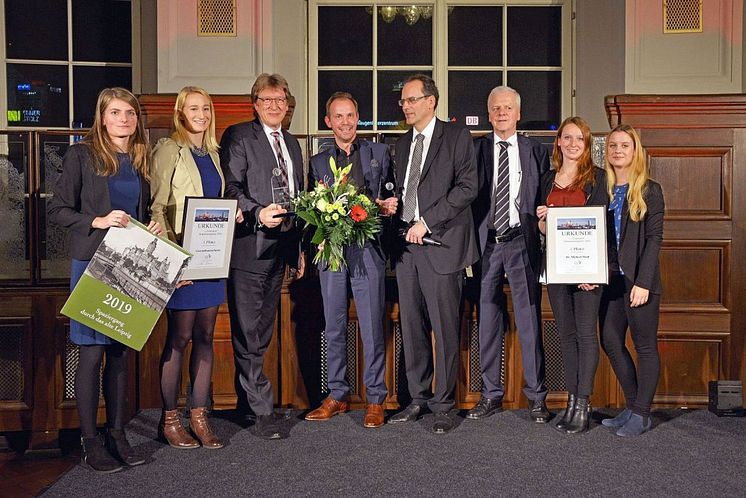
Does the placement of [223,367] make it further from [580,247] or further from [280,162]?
[580,247]

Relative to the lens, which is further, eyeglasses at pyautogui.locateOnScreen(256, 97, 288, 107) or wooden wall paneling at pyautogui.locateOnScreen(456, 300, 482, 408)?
wooden wall paneling at pyautogui.locateOnScreen(456, 300, 482, 408)

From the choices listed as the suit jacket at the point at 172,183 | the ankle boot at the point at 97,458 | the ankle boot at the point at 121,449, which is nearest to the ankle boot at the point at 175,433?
the ankle boot at the point at 121,449

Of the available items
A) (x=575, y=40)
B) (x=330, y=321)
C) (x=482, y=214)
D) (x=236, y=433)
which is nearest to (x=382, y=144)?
(x=482, y=214)

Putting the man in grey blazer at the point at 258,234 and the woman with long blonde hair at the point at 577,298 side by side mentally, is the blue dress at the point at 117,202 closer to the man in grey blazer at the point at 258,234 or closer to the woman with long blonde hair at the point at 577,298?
the man in grey blazer at the point at 258,234

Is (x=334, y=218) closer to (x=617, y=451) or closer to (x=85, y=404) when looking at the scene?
(x=85, y=404)

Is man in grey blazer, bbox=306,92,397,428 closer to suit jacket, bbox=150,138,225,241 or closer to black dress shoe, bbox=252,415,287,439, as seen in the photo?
black dress shoe, bbox=252,415,287,439

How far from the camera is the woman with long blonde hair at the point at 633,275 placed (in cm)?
375

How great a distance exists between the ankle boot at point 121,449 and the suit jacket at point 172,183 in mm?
844

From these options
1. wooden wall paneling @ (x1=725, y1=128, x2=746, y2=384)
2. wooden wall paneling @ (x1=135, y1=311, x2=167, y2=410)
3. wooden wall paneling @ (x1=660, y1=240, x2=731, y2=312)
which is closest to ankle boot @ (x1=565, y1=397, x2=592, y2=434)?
wooden wall paneling @ (x1=660, y1=240, x2=731, y2=312)

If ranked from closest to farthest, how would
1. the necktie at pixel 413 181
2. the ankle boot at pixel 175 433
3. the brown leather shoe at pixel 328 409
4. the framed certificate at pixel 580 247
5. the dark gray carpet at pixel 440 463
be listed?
1. the dark gray carpet at pixel 440 463
2. the ankle boot at pixel 175 433
3. the framed certificate at pixel 580 247
4. the necktie at pixel 413 181
5. the brown leather shoe at pixel 328 409

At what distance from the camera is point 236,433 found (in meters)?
3.85

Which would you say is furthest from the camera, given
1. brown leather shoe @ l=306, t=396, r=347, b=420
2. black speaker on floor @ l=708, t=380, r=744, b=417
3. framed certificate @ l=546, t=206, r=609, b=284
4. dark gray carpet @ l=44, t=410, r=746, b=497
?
black speaker on floor @ l=708, t=380, r=744, b=417

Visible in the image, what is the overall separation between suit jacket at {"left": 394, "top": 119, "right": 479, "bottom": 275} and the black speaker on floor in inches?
58.3

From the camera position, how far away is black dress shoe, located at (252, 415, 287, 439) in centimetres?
374
